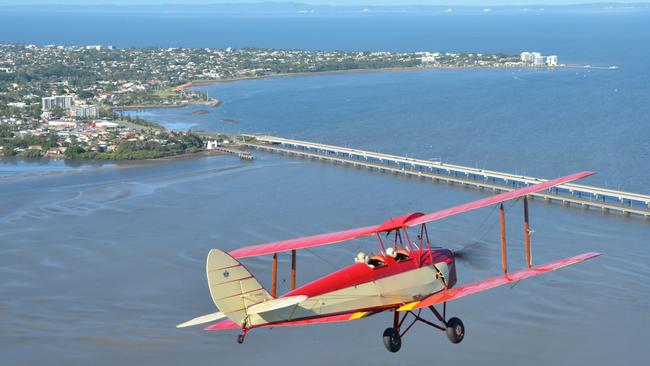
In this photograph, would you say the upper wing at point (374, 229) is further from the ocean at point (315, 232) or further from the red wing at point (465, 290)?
the ocean at point (315, 232)

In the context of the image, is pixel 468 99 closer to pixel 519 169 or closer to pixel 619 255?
pixel 519 169

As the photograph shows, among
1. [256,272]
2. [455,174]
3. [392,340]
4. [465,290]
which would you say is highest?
[465,290]

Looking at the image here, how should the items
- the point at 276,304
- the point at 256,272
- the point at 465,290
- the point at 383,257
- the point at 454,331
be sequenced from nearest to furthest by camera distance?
the point at 276,304 → the point at 465,290 → the point at 383,257 → the point at 454,331 → the point at 256,272

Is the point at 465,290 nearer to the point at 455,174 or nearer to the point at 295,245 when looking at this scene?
the point at 295,245

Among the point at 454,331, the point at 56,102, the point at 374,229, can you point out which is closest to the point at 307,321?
the point at 374,229

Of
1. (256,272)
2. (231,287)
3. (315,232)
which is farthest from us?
(315,232)

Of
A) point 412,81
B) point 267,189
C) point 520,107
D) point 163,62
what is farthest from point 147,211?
point 163,62

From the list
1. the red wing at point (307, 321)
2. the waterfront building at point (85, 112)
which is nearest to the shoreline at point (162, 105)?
the waterfront building at point (85, 112)

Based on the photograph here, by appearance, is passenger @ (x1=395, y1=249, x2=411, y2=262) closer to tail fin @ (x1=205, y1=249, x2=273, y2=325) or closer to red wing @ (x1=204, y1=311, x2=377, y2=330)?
red wing @ (x1=204, y1=311, x2=377, y2=330)
